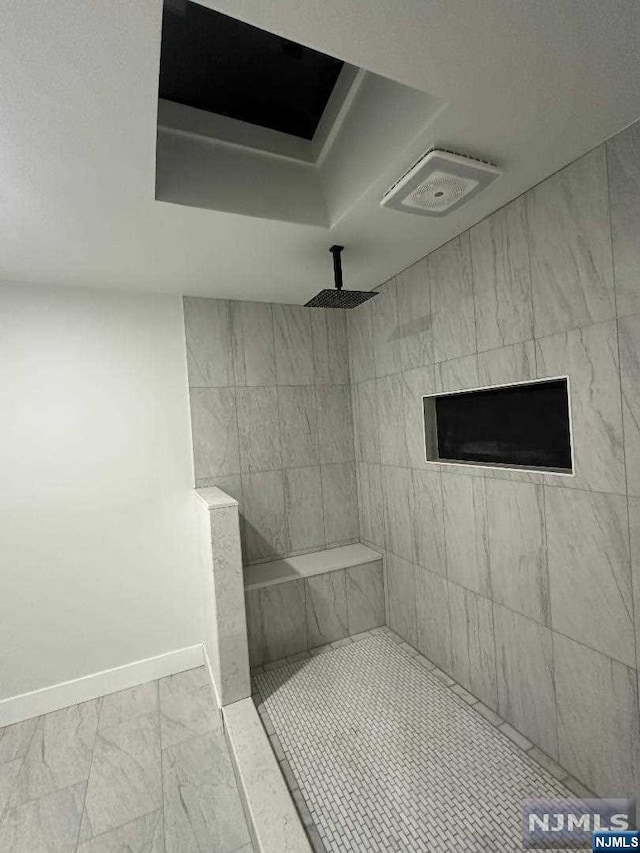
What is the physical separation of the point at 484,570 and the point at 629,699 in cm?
71

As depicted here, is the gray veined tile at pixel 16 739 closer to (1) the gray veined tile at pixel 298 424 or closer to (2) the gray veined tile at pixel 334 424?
(1) the gray veined tile at pixel 298 424

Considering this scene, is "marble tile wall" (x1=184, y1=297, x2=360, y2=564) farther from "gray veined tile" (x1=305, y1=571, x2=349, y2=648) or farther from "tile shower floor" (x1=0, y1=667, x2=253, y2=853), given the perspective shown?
"tile shower floor" (x1=0, y1=667, x2=253, y2=853)

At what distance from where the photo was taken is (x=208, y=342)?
277 cm

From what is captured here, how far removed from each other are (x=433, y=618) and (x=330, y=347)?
2161mm

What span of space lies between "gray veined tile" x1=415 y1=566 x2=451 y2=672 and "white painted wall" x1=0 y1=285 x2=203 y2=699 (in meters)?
1.55

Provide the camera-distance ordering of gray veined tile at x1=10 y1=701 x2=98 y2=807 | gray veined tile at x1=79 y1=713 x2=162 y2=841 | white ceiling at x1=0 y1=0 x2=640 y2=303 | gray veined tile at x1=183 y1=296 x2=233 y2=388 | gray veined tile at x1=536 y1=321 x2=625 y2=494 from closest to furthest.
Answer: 1. white ceiling at x1=0 y1=0 x2=640 y2=303
2. gray veined tile at x1=536 y1=321 x2=625 y2=494
3. gray veined tile at x1=79 y1=713 x2=162 y2=841
4. gray veined tile at x1=10 y1=701 x2=98 y2=807
5. gray veined tile at x1=183 y1=296 x2=233 y2=388

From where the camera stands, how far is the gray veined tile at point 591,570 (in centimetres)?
140

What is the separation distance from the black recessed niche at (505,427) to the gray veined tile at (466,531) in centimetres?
15

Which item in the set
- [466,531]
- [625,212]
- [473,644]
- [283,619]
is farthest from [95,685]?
[625,212]

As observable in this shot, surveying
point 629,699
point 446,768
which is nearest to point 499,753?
point 446,768

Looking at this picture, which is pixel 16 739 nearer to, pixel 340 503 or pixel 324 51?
pixel 340 503

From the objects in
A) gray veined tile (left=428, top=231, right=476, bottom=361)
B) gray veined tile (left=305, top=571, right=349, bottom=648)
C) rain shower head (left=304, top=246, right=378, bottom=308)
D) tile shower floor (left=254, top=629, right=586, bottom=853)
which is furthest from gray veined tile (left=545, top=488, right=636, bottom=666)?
gray veined tile (left=305, top=571, right=349, bottom=648)

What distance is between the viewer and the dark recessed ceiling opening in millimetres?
1431

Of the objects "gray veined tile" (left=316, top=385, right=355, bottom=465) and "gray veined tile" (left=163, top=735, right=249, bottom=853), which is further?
"gray veined tile" (left=316, top=385, right=355, bottom=465)
